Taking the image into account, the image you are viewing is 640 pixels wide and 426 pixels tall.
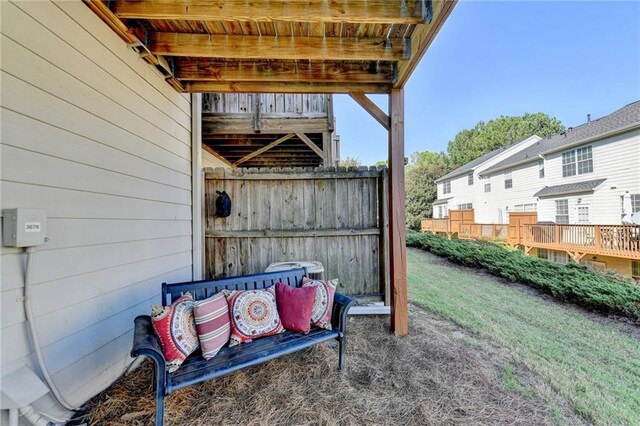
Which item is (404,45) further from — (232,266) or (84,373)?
(84,373)

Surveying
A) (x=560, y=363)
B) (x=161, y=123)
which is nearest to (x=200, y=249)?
(x=161, y=123)

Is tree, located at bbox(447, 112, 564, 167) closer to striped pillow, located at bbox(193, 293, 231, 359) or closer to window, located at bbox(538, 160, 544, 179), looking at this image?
window, located at bbox(538, 160, 544, 179)

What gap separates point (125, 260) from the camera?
216 centimetres

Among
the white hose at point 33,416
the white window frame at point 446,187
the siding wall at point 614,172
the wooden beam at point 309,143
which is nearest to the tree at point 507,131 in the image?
the white window frame at point 446,187

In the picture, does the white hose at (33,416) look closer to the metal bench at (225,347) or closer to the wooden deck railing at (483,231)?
the metal bench at (225,347)

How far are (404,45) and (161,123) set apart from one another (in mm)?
2377

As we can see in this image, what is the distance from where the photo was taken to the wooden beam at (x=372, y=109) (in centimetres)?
298

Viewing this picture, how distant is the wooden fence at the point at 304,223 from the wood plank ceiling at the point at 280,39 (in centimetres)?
104

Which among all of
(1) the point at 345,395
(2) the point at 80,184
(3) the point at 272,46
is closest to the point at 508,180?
(3) the point at 272,46

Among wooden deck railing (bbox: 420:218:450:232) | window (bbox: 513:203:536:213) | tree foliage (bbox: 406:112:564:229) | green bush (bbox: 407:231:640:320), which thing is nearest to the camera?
green bush (bbox: 407:231:640:320)

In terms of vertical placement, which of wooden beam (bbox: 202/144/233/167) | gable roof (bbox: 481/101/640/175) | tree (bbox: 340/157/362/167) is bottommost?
wooden beam (bbox: 202/144/233/167)

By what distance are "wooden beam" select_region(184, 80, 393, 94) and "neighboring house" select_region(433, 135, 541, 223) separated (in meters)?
15.7

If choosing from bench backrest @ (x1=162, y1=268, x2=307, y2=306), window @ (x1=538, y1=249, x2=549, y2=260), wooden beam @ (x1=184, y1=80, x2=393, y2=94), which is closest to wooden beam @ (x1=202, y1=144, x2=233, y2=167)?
wooden beam @ (x1=184, y1=80, x2=393, y2=94)

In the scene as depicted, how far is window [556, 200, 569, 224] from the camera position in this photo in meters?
11.1
